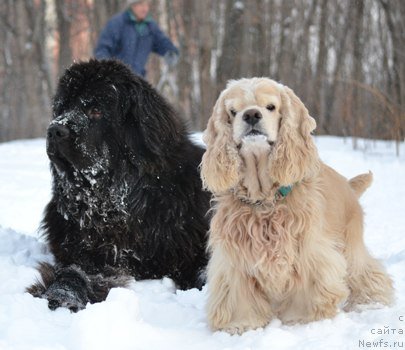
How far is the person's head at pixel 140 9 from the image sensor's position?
9.16 m

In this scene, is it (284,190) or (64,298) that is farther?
(64,298)

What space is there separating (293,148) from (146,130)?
1312mm

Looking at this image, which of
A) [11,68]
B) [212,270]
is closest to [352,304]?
[212,270]

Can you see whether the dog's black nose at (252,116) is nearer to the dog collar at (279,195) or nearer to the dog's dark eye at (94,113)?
the dog collar at (279,195)

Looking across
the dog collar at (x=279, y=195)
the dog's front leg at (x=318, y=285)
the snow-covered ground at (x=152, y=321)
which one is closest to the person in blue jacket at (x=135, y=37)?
the snow-covered ground at (x=152, y=321)

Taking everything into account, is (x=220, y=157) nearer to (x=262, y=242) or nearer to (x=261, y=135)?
(x=261, y=135)

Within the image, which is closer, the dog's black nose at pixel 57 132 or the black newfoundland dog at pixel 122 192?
the dog's black nose at pixel 57 132

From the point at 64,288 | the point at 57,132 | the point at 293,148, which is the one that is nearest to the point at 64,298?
the point at 64,288

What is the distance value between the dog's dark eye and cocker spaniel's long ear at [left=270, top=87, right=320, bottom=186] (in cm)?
137

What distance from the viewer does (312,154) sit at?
354 centimetres

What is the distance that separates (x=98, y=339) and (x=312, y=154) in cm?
153

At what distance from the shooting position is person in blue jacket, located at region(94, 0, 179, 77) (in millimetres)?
9125

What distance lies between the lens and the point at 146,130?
4395mm

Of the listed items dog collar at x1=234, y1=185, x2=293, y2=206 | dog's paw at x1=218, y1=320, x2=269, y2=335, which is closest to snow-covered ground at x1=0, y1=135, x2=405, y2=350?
dog's paw at x1=218, y1=320, x2=269, y2=335
